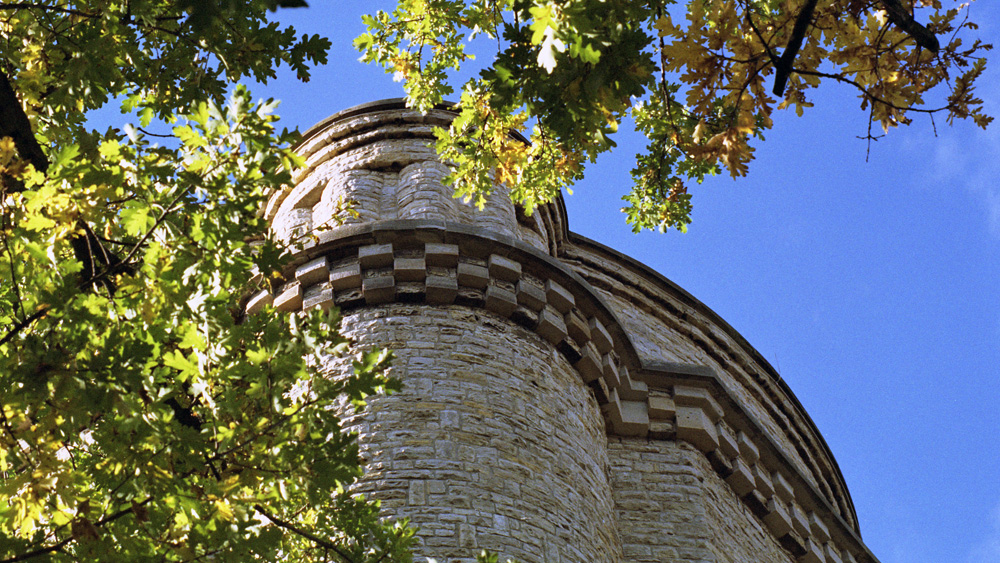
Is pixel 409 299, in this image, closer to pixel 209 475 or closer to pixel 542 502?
pixel 542 502

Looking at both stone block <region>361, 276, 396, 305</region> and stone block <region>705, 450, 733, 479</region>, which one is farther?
stone block <region>705, 450, 733, 479</region>

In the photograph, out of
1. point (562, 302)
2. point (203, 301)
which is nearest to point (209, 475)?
point (203, 301)

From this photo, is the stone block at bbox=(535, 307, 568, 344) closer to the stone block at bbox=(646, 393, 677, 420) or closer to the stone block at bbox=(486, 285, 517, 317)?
the stone block at bbox=(486, 285, 517, 317)

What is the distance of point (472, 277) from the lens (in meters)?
8.62

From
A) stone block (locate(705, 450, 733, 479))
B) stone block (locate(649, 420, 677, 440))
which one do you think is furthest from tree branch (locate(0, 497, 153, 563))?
stone block (locate(705, 450, 733, 479))

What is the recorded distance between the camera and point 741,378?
1327 cm

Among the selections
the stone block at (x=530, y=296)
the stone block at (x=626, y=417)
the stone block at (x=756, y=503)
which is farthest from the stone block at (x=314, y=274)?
the stone block at (x=756, y=503)

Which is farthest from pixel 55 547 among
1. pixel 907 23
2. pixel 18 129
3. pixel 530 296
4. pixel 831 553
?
pixel 831 553

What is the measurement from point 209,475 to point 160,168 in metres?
1.34

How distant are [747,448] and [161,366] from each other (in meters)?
6.94

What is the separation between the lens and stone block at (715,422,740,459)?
32.0ft

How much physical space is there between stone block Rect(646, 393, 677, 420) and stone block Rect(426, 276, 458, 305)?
2.42 m

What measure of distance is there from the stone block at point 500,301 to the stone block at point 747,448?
10.1ft

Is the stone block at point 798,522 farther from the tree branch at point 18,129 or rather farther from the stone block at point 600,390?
the tree branch at point 18,129
